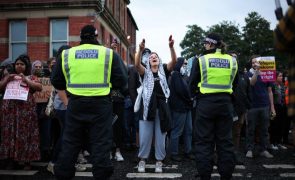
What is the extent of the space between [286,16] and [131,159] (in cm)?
578

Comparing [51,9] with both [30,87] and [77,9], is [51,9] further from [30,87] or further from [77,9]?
[30,87]

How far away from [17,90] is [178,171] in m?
3.14

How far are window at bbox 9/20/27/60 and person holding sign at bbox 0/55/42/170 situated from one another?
16.4 meters

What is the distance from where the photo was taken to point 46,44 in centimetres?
2166

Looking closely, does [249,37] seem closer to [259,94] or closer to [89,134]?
[259,94]

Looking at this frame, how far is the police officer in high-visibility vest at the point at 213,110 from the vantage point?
516 centimetres

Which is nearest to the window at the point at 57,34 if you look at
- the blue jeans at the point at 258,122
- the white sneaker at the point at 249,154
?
the blue jeans at the point at 258,122

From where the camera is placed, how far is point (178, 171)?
656cm

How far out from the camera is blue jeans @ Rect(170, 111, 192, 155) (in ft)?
25.9

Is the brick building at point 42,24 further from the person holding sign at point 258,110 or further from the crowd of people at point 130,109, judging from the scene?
the person holding sign at point 258,110

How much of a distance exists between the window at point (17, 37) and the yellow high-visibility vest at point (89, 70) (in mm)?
18652

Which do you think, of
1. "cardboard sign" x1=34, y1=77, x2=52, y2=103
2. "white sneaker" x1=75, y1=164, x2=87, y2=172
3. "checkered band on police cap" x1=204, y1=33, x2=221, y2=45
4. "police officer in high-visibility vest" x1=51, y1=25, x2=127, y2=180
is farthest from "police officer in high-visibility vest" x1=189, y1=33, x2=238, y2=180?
"cardboard sign" x1=34, y1=77, x2=52, y2=103

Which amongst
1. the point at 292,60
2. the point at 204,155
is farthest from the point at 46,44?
the point at 292,60

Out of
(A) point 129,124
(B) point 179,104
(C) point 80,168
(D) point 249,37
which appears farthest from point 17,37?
(D) point 249,37
